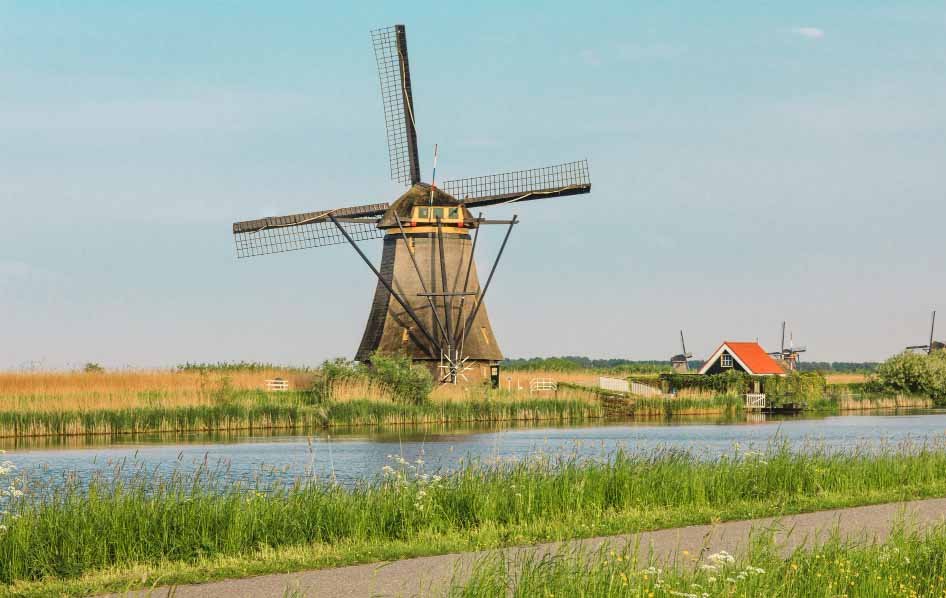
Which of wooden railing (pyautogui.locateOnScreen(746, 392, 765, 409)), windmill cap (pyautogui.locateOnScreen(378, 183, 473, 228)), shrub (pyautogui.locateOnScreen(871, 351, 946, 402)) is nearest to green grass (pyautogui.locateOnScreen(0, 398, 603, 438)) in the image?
windmill cap (pyautogui.locateOnScreen(378, 183, 473, 228))

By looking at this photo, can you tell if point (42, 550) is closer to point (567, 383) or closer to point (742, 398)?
point (567, 383)

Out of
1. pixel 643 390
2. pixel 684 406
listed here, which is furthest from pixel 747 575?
pixel 643 390

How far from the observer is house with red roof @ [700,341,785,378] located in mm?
60938

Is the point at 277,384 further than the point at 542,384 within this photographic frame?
No

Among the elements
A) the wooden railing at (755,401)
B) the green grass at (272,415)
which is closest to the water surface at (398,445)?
the green grass at (272,415)

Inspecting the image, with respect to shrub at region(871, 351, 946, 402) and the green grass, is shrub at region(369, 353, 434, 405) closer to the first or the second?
the green grass

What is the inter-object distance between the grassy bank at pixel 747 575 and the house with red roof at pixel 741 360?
51.8 metres

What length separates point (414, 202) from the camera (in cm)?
4209

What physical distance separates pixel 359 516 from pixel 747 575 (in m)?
4.62

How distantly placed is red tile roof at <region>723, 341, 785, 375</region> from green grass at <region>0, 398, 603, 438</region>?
21036 millimetres

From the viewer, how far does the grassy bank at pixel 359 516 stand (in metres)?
10.4

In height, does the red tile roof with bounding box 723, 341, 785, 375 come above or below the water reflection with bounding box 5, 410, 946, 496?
above

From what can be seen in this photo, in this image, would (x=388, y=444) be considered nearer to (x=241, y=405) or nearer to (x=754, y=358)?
(x=241, y=405)

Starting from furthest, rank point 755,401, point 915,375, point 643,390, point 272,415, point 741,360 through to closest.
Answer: point 741,360 < point 915,375 < point 643,390 < point 755,401 < point 272,415
